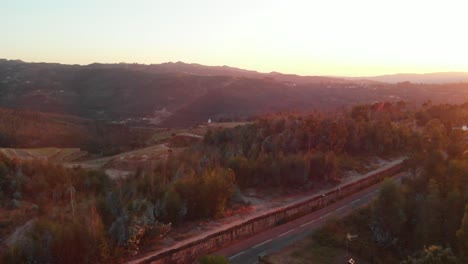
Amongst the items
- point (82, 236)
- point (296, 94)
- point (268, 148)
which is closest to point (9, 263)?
point (82, 236)

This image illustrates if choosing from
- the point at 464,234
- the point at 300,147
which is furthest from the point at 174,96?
the point at 464,234

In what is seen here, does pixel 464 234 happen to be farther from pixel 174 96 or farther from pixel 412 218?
pixel 174 96

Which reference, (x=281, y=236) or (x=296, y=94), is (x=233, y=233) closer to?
(x=281, y=236)


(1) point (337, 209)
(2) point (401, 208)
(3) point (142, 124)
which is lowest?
(3) point (142, 124)

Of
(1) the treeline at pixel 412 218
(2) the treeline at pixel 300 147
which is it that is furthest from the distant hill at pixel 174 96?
(1) the treeline at pixel 412 218

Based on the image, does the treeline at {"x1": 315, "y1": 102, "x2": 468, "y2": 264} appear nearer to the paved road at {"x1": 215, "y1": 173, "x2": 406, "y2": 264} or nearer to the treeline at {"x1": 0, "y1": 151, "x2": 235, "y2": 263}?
the paved road at {"x1": 215, "y1": 173, "x2": 406, "y2": 264}

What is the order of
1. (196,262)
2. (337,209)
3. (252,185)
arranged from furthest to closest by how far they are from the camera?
(252,185) < (337,209) < (196,262)

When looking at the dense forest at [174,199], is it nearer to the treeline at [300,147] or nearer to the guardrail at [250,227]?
the treeline at [300,147]
